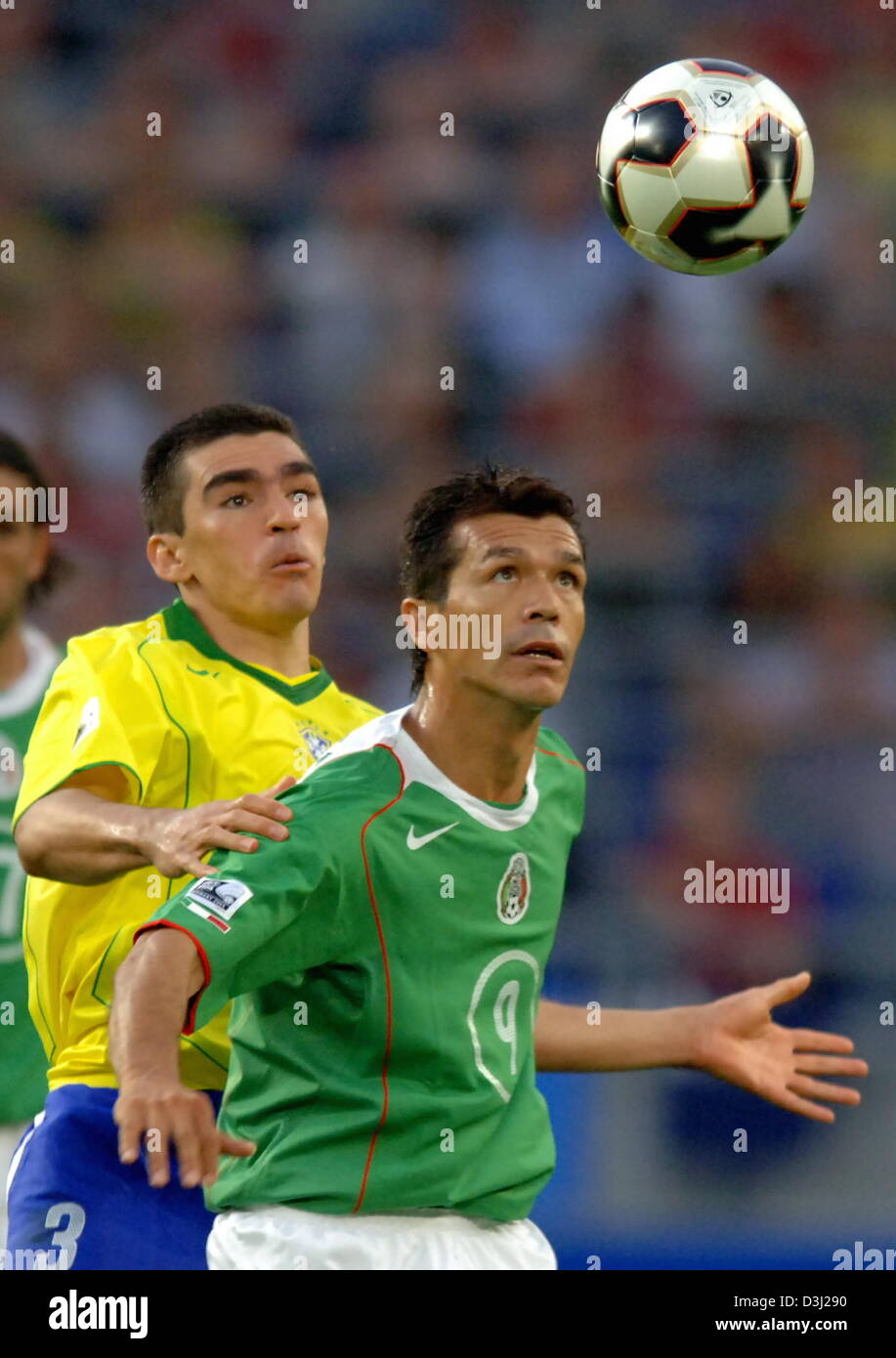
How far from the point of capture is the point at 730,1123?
5.84 meters

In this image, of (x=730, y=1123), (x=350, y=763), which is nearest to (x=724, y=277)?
(x=730, y=1123)

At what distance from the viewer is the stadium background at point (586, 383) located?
6363 millimetres

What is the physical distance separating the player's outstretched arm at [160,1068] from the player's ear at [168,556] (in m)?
1.46

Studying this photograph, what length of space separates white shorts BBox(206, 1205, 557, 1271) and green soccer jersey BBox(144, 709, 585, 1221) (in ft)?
0.08

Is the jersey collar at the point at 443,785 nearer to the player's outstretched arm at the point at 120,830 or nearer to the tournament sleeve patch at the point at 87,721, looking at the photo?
the player's outstretched arm at the point at 120,830

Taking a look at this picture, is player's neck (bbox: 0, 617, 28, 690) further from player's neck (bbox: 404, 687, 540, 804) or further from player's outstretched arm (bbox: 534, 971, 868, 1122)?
player's neck (bbox: 404, 687, 540, 804)

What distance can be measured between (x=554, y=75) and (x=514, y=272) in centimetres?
110

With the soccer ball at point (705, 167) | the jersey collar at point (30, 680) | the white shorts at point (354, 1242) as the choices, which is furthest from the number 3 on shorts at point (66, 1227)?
the soccer ball at point (705, 167)

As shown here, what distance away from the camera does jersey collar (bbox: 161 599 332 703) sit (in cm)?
390

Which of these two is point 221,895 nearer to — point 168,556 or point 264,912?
point 264,912

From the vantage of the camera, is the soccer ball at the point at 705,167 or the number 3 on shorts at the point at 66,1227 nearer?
the number 3 on shorts at the point at 66,1227

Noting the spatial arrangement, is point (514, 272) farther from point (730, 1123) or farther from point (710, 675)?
point (730, 1123)

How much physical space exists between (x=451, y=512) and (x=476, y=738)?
1.45ft

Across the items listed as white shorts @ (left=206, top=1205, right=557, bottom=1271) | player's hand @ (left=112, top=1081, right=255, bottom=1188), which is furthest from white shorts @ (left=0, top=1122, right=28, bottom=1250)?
player's hand @ (left=112, top=1081, right=255, bottom=1188)
